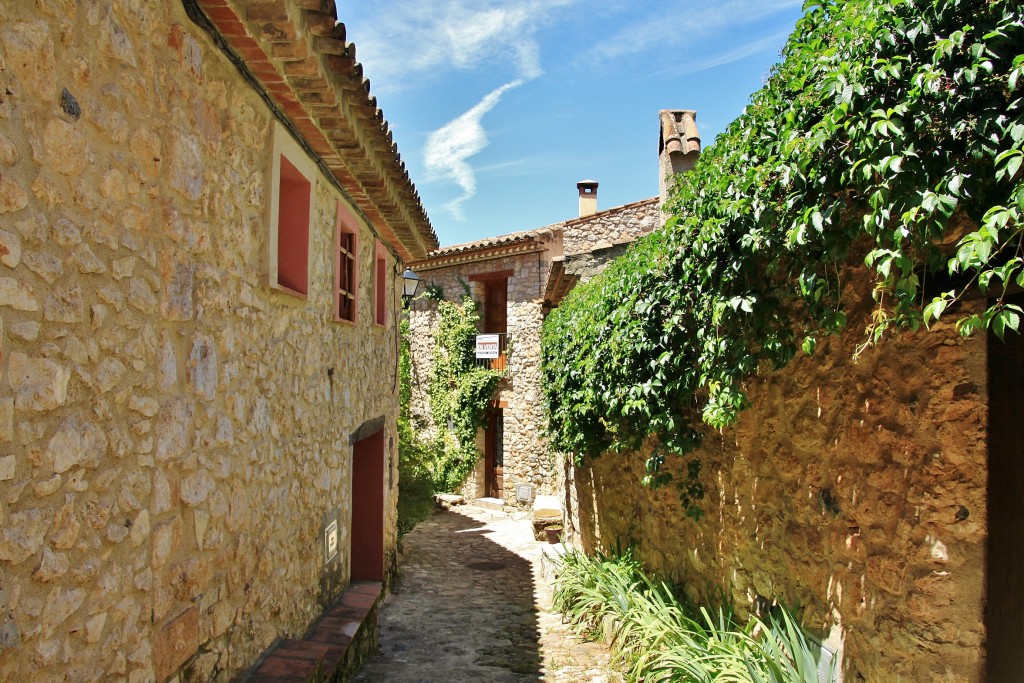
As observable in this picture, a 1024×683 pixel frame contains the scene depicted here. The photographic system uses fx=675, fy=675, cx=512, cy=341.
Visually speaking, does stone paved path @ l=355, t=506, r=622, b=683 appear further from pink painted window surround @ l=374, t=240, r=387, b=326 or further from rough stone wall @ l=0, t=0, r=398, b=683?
pink painted window surround @ l=374, t=240, r=387, b=326

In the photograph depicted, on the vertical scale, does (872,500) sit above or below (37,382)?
below

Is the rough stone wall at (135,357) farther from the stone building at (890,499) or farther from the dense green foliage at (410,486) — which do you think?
the dense green foliage at (410,486)

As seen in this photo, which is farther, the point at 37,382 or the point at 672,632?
the point at 672,632

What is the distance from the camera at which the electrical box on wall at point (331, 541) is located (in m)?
4.78

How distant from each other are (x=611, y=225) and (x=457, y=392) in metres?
5.82

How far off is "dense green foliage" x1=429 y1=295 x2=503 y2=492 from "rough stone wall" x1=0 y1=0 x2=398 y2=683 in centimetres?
1199

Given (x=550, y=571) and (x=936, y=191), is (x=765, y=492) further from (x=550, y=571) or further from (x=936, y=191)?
(x=550, y=571)

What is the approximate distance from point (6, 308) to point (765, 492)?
367cm

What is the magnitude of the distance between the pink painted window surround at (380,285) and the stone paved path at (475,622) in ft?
10.3

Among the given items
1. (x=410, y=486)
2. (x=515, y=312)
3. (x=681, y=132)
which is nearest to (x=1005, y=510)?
Answer: (x=681, y=132)

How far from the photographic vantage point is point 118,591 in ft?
7.01

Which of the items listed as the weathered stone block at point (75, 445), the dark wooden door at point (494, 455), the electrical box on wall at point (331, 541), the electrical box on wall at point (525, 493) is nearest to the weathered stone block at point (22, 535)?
the weathered stone block at point (75, 445)

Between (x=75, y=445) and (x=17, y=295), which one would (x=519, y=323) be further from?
(x=17, y=295)

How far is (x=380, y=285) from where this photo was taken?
7.16 meters
